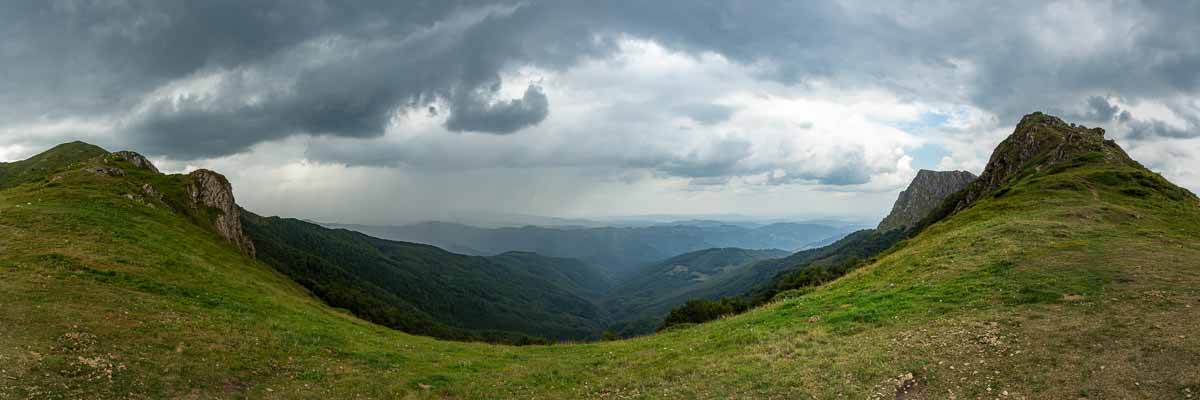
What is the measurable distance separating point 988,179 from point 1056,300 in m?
111

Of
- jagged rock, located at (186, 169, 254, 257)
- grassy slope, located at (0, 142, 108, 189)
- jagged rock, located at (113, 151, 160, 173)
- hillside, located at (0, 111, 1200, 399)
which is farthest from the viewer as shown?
grassy slope, located at (0, 142, 108, 189)

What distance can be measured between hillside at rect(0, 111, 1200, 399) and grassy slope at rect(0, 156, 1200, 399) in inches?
4.8

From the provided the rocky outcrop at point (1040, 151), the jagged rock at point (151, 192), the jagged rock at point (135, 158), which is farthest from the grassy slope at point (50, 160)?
the rocky outcrop at point (1040, 151)

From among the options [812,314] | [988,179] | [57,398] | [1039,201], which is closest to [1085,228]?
[1039,201]

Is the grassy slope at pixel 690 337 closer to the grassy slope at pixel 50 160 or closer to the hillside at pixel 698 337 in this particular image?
the hillside at pixel 698 337

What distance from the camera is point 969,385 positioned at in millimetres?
17906

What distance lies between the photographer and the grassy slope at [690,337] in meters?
18.5

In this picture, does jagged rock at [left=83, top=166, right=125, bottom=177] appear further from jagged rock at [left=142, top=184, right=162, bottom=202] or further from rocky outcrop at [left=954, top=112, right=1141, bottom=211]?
rocky outcrop at [left=954, top=112, right=1141, bottom=211]

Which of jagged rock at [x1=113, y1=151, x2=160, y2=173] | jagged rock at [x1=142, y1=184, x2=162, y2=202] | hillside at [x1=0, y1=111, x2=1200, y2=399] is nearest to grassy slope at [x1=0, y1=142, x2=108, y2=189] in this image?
jagged rock at [x1=113, y1=151, x2=160, y2=173]

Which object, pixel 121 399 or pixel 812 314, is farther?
pixel 812 314

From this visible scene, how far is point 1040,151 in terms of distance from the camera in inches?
4213

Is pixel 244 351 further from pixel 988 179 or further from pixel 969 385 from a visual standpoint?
pixel 988 179

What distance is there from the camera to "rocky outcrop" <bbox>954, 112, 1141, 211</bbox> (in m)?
90.5

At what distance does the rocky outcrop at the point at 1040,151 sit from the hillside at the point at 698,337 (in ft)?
192
